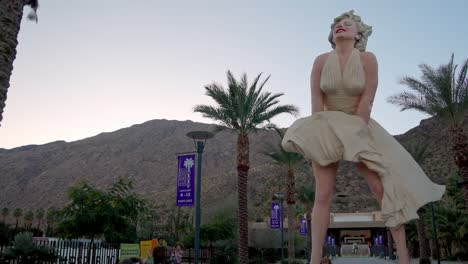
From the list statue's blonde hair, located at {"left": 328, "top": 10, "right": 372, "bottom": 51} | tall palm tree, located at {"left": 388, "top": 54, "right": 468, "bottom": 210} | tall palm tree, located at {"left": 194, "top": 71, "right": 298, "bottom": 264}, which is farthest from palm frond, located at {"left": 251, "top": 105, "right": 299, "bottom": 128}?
statue's blonde hair, located at {"left": 328, "top": 10, "right": 372, "bottom": 51}

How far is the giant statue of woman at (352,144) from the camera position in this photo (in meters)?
4.17

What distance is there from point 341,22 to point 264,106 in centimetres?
1462

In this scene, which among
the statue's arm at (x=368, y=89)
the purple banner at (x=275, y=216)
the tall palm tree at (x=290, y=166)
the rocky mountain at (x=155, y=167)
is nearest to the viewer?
the statue's arm at (x=368, y=89)

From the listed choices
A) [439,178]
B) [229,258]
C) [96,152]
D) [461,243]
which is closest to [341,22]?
[229,258]

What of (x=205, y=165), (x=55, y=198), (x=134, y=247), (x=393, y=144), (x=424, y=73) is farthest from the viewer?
(x=205, y=165)

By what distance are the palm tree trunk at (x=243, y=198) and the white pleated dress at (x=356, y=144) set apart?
1369 centimetres

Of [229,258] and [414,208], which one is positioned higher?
[414,208]

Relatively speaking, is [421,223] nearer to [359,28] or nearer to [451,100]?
[451,100]

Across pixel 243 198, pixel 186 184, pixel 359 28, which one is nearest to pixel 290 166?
pixel 243 198

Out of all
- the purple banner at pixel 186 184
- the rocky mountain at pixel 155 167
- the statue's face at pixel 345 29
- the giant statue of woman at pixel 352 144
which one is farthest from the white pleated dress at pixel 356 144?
the rocky mountain at pixel 155 167

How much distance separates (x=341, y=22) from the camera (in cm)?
489

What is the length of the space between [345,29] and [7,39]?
4.87m

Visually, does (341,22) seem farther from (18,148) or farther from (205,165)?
(18,148)

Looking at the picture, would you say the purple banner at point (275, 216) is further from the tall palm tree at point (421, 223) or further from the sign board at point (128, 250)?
the sign board at point (128, 250)
